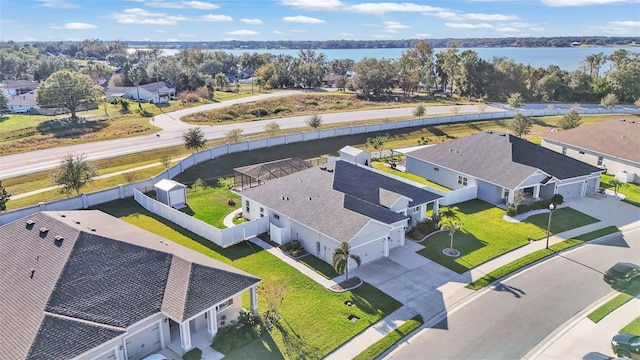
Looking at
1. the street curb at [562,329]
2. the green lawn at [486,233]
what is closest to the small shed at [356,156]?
the green lawn at [486,233]

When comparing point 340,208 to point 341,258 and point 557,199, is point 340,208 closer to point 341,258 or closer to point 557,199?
point 341,258

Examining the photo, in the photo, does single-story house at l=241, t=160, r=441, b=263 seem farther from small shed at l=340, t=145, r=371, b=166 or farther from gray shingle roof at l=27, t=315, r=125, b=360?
gray shingle roof at l=27, t=315, r=125, b=360

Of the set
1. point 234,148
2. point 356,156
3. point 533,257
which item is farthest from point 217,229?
point 234,148

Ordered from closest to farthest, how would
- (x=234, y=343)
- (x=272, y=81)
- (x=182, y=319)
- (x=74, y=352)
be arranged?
(x=74, y=352) < (x=182, y=319) < (x=234, y=343) < (x=272, y=81)

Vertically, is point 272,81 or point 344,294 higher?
point 272,81

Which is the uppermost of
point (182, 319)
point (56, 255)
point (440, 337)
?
point (56, 255)

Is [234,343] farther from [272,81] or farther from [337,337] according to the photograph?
[272,81]

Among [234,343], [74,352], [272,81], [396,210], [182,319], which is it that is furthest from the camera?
[272,81]

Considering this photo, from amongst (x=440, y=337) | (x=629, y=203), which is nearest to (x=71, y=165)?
(x=440, y=337)
